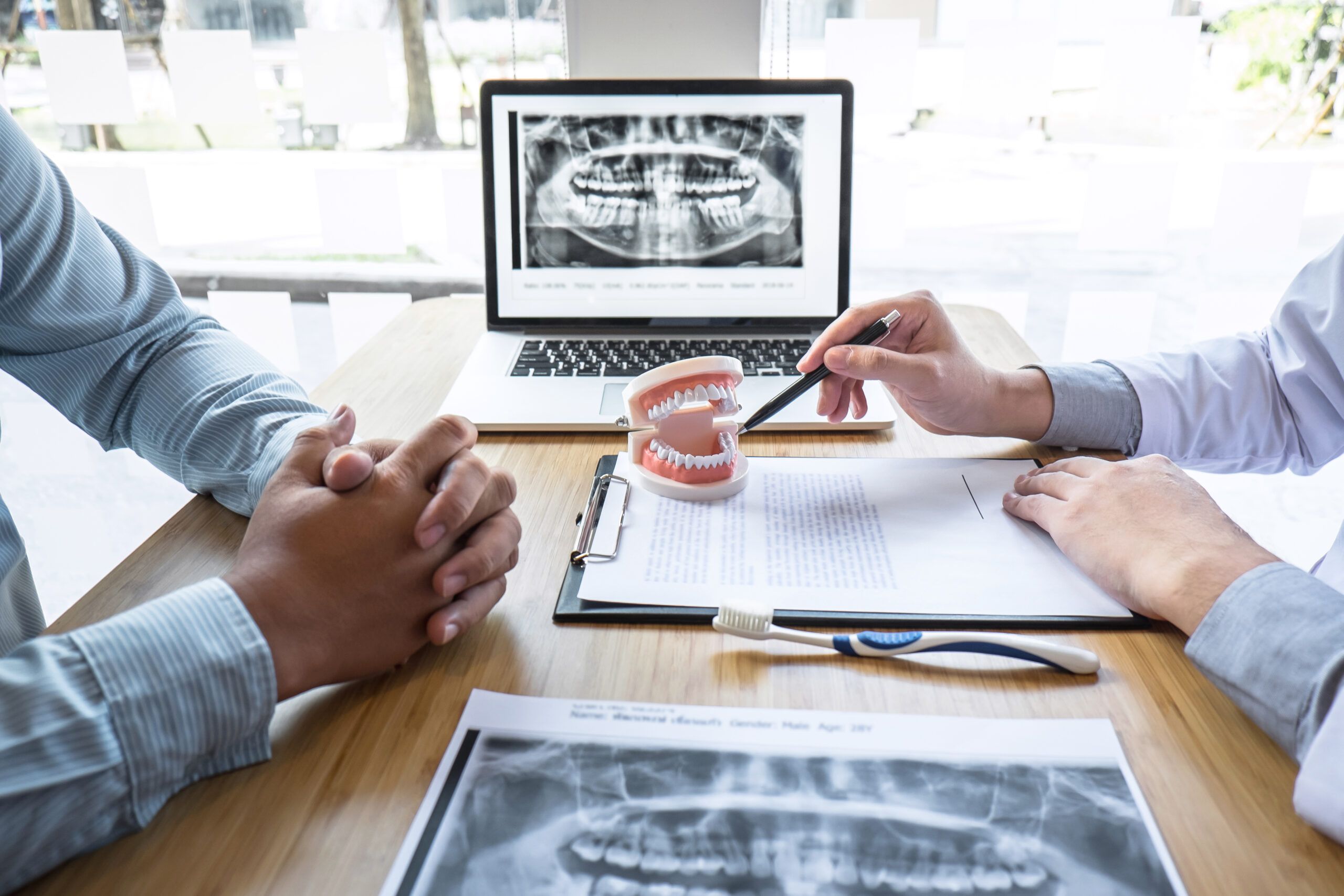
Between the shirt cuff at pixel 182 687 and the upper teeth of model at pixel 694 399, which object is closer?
the shirt cuff at pixel 182 687

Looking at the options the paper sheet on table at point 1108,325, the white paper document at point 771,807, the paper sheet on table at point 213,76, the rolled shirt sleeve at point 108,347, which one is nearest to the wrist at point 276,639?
the white paper document at point 771,807

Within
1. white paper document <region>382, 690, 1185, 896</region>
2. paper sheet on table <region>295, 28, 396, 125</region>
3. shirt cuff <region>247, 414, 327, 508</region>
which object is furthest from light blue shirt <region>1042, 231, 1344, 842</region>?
paper sheet on table <region>295, 28, 396, 125</region>

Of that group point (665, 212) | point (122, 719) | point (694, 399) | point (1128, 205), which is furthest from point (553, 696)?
point (1128, 205)

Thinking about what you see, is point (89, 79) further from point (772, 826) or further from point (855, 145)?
point (772, 826)

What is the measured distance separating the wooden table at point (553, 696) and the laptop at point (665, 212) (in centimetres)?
49

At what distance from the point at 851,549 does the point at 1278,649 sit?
30 centimetres

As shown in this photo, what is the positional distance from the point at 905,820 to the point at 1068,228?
2.11 metres

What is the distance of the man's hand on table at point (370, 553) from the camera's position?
57cm

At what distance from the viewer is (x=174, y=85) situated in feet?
6.37

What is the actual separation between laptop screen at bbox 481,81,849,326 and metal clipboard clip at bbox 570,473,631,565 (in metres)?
0.44

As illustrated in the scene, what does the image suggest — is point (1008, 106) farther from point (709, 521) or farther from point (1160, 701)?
point (1160, 701)

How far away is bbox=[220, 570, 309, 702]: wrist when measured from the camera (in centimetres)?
55

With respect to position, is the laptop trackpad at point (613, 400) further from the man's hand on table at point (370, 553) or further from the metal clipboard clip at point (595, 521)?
the man's hand on table at point (370, 553)

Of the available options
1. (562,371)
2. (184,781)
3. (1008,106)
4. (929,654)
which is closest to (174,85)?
(562,371)
